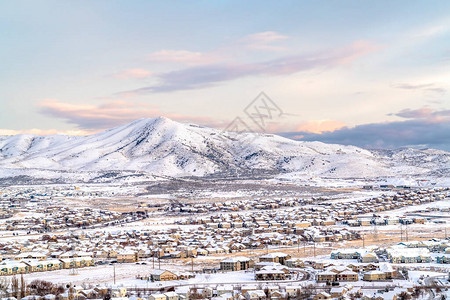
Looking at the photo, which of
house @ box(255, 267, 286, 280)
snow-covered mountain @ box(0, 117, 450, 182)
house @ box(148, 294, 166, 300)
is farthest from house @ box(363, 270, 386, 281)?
snow-covered mountain @ box(0, 117, 450, 182)

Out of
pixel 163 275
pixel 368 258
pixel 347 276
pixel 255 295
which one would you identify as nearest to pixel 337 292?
pixel 255 295

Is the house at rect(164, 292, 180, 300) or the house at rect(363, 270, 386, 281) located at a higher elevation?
the house at rect(164, 292, 180, 300)

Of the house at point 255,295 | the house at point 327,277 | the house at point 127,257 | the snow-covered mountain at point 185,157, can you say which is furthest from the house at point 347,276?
the snow-covered mountain at point 185,157

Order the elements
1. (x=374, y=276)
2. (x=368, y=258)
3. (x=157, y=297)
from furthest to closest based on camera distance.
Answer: (x=368, y=258)
(x=374, y=276)
(x=157, y=297)

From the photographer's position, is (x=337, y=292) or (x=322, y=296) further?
(x=337, y=292)

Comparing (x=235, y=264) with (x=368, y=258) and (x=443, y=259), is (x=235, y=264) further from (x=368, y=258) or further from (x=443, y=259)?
(x=443, y=259)

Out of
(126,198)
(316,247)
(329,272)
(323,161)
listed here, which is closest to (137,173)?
(126,198)

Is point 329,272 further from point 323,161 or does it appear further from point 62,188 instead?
point 323,161

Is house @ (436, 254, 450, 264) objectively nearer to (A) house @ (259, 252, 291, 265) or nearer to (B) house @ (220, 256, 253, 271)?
(A) house @ (259, 252, 291, 265)

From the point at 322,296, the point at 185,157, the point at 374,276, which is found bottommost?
the point at 374,276
